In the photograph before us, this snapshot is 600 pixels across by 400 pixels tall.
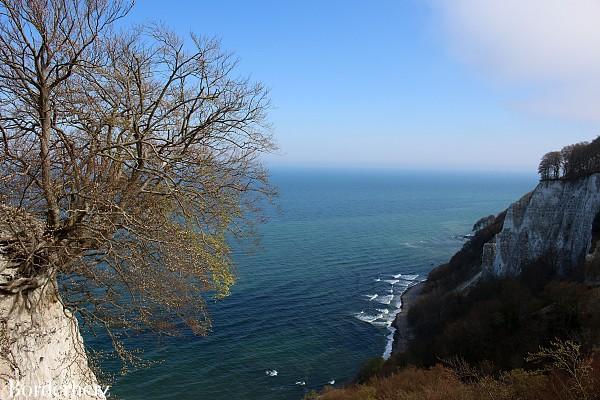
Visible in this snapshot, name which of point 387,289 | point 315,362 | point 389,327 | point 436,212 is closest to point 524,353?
point 315,362

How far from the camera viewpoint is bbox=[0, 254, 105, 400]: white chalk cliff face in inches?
229

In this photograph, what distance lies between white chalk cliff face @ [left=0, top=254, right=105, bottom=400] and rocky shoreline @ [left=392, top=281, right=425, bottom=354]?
102ft

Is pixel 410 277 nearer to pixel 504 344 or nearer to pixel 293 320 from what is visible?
pixel 293 320

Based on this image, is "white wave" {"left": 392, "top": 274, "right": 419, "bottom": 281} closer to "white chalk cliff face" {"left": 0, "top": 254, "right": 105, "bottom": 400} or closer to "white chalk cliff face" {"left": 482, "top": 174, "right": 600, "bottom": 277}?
"white chalk cliff face" {"left": 482, "top": 174, "right": 600, "bottom": 277}

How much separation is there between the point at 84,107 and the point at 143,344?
93.2ft

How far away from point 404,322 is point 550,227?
50.7 ft

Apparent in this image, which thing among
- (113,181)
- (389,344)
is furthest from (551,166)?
(113,181)

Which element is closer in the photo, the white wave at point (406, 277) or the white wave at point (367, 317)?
the white wave at point (367, 317)

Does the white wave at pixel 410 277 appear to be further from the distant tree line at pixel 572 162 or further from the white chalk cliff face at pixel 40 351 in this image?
the white chalk cliff face at pixel 40 351

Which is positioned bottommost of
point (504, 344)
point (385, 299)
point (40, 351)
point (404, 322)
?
point (404, 322)

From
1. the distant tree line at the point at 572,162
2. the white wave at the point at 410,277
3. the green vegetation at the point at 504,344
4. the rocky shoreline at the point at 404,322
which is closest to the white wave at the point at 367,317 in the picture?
the rocky shoreline at the point at 404,322

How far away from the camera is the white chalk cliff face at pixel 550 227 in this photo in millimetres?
32250

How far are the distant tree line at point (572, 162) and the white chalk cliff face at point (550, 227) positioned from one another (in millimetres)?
1175

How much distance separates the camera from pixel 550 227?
117ft
